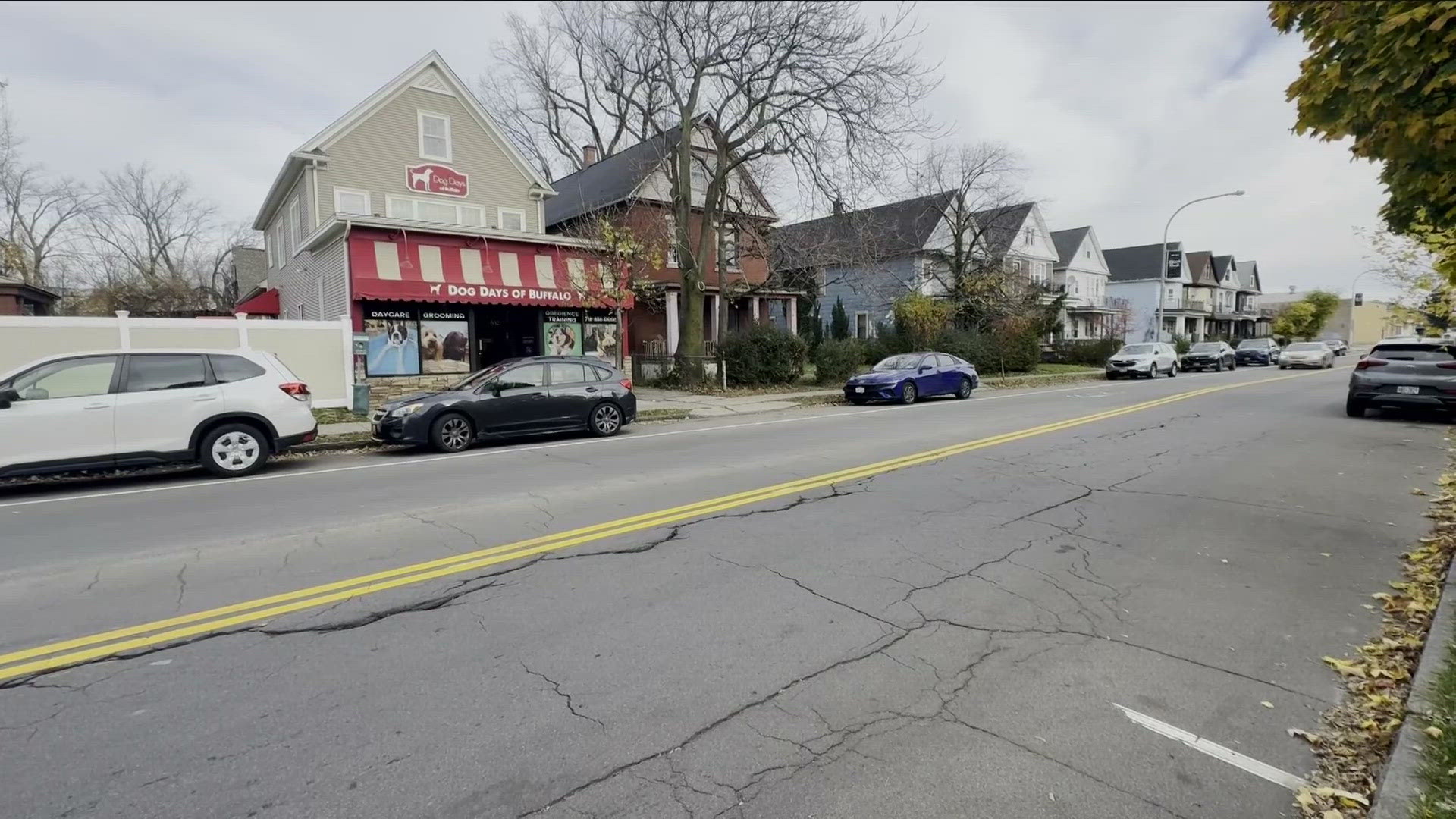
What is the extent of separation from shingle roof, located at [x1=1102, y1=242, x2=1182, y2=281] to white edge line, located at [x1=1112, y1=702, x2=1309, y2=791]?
63.8 m

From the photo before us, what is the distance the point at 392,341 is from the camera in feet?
60.7

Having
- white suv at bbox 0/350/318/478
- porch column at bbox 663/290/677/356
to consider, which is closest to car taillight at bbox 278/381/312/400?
white suv at bbox 0/350/318/478

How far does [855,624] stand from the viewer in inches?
167

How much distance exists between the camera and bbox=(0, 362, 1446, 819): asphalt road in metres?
2.77

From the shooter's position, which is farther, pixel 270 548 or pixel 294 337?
pixel 294 337

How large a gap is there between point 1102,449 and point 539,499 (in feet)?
27.2

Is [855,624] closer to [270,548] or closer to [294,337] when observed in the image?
[270,548]

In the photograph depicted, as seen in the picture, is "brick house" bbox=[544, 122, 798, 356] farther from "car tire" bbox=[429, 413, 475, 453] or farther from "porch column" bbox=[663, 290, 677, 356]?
"car tire" bbox=[429, 413, 475, 453]

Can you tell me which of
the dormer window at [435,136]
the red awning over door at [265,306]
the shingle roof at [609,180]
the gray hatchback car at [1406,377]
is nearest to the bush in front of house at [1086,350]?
the gray hatchback car at [1406,377]

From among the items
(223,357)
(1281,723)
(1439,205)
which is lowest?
(1281,723)

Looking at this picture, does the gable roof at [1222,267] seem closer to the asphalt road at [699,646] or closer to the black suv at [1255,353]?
the black suv at [1255,353]

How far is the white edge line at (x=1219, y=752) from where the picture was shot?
2.82 metres

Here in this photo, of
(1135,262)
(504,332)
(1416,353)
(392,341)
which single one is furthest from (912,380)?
(1135,262)

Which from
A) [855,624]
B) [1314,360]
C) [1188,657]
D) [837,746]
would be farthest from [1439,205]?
[1314,360]
